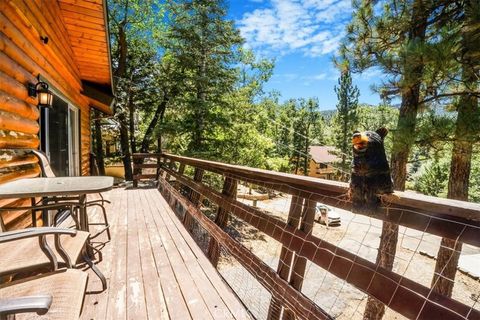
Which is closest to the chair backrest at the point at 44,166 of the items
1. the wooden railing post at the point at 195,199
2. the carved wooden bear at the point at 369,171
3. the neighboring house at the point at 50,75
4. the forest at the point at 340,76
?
the neighboring house at the point at 50,75

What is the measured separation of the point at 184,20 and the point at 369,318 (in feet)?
33.4

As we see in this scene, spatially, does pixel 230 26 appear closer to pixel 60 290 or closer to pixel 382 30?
pixel 382 30

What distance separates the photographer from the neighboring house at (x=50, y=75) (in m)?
2.30

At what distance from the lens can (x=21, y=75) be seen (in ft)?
8.45

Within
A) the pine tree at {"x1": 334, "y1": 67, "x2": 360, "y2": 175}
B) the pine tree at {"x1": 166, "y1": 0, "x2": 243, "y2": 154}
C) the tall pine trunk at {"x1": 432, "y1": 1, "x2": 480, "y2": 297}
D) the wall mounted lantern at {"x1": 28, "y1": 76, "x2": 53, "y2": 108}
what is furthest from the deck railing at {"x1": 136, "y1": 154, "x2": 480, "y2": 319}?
the pine tree at {"x1": 334, "y1": 67, "x2": 360, "y2": 175}

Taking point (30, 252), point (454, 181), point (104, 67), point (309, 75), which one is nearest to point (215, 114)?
point (104, 67)

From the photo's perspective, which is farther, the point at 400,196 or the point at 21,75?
the point at 21,75

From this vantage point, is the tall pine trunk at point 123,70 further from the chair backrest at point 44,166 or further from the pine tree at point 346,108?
the pine tree at point 346,108

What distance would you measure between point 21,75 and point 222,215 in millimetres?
2341

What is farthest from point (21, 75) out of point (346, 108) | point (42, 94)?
point (346, 108)

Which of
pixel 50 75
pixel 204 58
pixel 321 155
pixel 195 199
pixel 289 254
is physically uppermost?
pixel 204 58

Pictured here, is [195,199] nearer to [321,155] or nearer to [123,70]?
[123,70]

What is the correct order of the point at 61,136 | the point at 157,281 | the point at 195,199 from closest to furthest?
the point at 157,281 → the point at 195,199 → the point at 61,136

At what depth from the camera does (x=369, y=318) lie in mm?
5234
